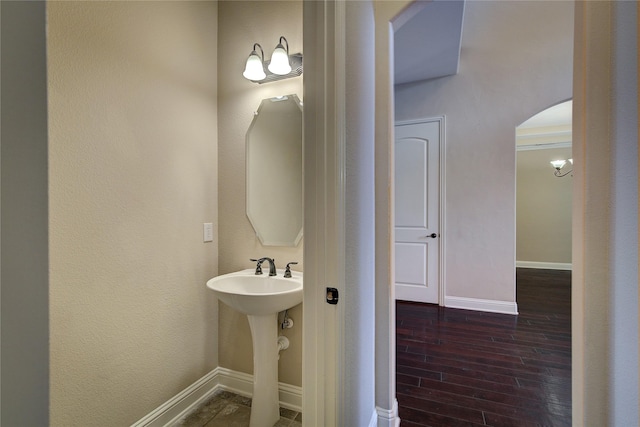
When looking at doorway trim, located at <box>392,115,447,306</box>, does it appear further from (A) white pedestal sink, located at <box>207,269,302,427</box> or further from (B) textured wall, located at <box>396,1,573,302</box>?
(A) white pedestal sink, located at <box>207,269,302,427</box>

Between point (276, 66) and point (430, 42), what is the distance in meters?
1.94

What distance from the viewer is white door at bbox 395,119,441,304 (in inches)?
138

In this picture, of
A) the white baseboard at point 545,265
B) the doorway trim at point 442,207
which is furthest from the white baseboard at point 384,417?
the white baseboard at point 545,265

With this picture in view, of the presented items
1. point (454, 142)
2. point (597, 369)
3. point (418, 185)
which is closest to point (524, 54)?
point (454, 142)

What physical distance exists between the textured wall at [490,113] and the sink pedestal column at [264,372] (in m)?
2.61

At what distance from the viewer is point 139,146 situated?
1.44 m

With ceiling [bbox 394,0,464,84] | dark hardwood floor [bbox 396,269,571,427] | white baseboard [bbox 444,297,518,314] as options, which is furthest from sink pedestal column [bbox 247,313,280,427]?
white baseboard [bbox 444,297,518,314]

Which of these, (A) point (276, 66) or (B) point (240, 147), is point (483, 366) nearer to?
(B) point (240, 147)

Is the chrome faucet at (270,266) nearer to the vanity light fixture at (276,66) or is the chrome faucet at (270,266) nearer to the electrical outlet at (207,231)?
the electrical outlet at (207,231)

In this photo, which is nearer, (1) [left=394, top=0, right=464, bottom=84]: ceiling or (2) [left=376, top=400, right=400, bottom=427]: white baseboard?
(2) [left=376, top=400, right=400, bottom=427]: white baseboard

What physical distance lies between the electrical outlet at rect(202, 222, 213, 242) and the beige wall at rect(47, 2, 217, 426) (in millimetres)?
44

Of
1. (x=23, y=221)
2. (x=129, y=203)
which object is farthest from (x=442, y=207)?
(x=23, y=221)

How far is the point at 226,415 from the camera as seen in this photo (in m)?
1.68

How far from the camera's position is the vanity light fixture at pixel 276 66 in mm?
1627
